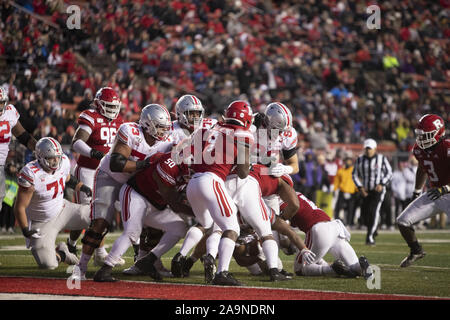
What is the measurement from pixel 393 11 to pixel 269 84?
7056 mm

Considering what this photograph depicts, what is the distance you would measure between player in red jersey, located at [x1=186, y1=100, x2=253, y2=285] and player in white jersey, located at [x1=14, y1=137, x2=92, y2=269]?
2011 mm

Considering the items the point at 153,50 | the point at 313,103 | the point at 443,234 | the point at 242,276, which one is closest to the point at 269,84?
the point at 313,103

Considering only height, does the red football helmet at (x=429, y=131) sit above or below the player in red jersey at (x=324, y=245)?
above

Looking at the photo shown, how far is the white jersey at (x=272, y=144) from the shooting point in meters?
7.89

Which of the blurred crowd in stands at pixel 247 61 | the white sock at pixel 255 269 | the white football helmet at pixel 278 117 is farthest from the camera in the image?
the blurred crowd in stands at pixel 247 61

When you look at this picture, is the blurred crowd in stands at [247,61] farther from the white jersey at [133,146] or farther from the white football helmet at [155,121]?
the white football helmet at [155,121]

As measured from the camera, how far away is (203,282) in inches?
261

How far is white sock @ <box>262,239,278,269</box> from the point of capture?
263 inches

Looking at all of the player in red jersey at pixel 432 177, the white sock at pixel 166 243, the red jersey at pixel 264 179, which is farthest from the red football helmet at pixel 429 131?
the white sock at pixel 166 243

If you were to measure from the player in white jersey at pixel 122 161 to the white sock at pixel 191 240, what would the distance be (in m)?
0.75

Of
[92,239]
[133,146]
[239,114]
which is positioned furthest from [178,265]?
[239,114]

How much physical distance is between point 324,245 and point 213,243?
45.8 inches

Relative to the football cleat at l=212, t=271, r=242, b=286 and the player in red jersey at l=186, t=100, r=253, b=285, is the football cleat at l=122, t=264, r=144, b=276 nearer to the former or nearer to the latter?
the player in red jersey at l=186, t=100, r=253, b=285
